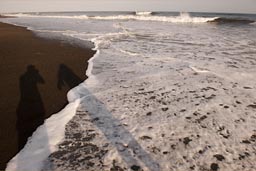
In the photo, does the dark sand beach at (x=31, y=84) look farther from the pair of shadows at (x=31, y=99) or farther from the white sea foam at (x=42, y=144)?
the white sea foam at (x=42, y=144)

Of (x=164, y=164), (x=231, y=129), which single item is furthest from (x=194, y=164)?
(x=231, y=129)

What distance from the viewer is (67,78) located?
680cm

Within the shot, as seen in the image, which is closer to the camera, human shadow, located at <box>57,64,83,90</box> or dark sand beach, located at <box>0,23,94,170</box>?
dark sand beach, located at <box>0,23,94,170</box>

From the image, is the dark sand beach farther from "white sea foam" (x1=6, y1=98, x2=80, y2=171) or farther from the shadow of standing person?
"white sea foam" (x1=6, y1=98, x2=80, y2=171)

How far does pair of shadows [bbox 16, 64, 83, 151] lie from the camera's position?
163 inches

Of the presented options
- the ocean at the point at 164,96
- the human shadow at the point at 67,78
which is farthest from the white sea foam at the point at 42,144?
the human shadow at the point at 67,78

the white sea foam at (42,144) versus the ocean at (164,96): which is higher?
the white sea foam at (42,144)

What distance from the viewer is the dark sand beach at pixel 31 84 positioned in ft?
13.3

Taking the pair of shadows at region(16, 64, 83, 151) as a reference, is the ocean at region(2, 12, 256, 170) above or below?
below

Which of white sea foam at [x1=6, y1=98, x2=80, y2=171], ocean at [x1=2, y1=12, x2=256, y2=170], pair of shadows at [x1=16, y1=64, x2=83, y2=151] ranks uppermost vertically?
pair of shadows at [x1=16, y1=64, x2=83, y2=151]

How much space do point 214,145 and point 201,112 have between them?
3.76ft

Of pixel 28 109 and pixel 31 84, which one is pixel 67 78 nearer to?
pixel 31 84

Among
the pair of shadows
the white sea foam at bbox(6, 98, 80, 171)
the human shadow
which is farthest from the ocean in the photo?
the pair of shadows

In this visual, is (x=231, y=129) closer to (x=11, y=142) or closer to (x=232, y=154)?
(x=232, y=154)
